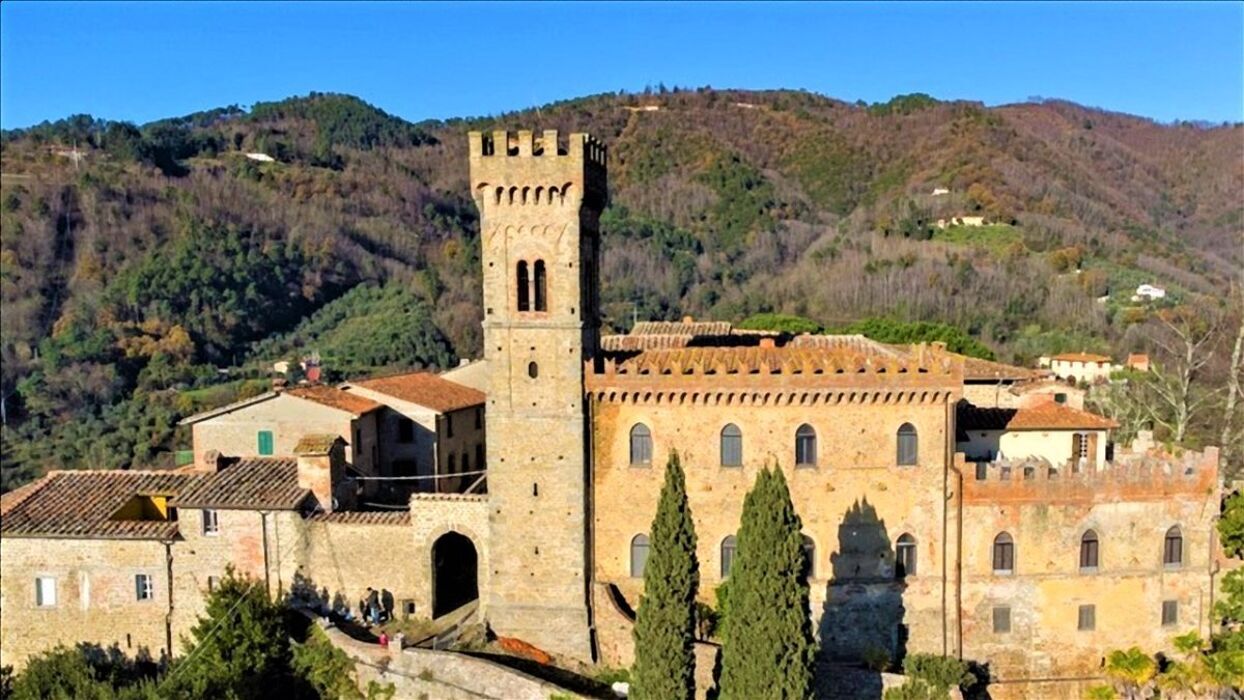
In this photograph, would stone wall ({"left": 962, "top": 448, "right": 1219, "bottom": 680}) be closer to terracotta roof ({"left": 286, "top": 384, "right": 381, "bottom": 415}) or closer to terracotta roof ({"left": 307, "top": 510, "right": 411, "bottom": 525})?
terracotta roof ({"left": 307, "top": 510, "right": 411, "bottom": 525})

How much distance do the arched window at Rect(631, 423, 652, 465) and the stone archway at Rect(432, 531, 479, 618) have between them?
517cm

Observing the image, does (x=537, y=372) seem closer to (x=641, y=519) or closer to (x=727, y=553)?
(x=641, y=519)

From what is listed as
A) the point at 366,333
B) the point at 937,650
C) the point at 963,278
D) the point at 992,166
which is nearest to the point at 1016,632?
the point at 937,650

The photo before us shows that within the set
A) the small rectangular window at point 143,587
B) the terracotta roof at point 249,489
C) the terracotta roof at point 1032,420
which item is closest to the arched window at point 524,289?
the terracotta roof at point 249,489

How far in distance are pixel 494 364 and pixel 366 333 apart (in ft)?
170

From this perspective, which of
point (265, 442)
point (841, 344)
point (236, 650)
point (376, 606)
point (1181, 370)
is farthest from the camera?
point (1181, 370)

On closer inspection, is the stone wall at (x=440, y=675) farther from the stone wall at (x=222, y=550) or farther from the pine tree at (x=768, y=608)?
the pine tree at (x=768, y=608)

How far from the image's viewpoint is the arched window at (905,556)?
24.7m

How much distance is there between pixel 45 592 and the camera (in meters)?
25.4

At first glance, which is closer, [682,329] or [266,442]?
[266,442]

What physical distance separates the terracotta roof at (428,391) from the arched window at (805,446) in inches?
628

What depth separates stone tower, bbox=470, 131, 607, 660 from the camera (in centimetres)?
2412

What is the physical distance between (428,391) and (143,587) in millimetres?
14327

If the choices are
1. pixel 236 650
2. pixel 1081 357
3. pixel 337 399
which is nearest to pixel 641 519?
pixel 236 650
